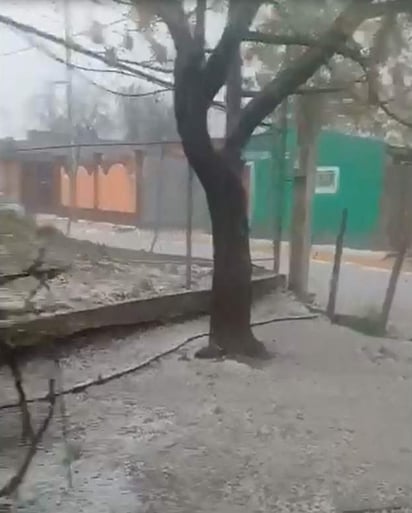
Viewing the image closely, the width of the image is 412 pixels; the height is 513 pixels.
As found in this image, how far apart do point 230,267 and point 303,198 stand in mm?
106

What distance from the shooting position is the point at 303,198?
2.76 ft

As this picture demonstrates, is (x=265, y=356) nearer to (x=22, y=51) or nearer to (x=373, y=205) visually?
(x=373, y=205)

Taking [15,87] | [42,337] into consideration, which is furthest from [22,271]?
[15,87]

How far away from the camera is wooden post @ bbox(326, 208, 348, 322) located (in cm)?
83

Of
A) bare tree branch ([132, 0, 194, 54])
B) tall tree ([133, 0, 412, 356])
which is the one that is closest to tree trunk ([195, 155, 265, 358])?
tall tree ([133, 0, 412, 356])

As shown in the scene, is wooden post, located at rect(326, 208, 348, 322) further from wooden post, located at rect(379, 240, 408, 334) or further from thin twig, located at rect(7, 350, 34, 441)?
thin twig, located at rect(7, 350, 34, 441)

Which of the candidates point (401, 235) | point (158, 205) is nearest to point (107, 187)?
point (158, 205)

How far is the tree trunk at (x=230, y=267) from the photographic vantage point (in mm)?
792

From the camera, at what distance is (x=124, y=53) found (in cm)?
77

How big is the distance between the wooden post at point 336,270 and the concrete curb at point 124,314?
0.05 m

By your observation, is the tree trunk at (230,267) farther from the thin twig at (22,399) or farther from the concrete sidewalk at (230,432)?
the thin twig at (22,399)

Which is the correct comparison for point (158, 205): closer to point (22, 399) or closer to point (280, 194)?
point (280, 194)

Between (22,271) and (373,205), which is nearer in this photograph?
(22,271)

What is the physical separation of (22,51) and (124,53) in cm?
9
